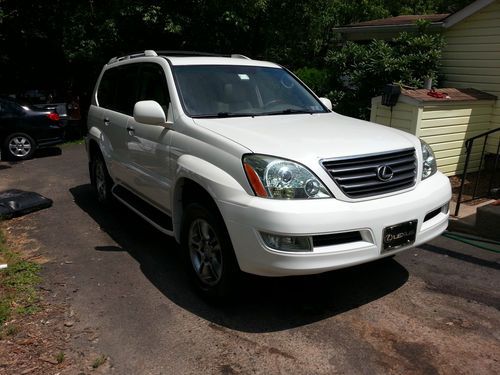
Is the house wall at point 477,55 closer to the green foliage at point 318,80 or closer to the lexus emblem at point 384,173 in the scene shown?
the green foliage at point 318,80

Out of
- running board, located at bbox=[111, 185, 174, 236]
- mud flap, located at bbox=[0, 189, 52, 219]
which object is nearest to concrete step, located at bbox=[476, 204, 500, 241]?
running board, located at bbox=[111, 185, 174, 236]

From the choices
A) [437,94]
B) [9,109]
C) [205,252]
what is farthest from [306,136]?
[9,109]

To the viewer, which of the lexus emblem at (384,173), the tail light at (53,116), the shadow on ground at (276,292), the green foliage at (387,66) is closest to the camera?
the lexus emblem at (384,173)

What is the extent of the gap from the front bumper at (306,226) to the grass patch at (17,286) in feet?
6.10

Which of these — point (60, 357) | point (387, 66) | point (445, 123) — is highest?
point (387, 66)

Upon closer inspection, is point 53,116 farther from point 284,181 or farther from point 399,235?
point 399,235

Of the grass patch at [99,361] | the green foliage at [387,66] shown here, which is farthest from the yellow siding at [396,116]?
the grass patch at [99,361]

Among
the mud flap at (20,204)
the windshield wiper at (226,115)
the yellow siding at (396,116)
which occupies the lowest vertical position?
the mud flap at (20,204)

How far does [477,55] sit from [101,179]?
705 centimetres

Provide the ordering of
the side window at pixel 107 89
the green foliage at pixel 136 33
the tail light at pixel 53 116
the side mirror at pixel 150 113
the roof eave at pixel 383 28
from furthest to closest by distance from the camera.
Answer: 1. the green foliage at pixel 136 33
2. the tail light at pixel 53 116
3. the roof eave at pixel 383 28
4. the side window at pixel 107 89
5. the side mirror at pixel 150 113

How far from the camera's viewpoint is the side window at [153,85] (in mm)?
4262

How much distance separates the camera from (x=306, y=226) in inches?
114

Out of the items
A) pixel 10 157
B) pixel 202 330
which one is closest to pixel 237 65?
pixel 202 330

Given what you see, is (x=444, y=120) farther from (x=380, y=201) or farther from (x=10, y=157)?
(x=10, y=157)
